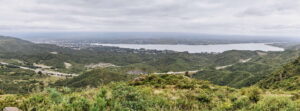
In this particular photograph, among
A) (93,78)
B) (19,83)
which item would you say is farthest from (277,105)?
(19,83)

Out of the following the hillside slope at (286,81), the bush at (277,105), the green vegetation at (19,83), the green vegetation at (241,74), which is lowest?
the green vegetation at (19,83)

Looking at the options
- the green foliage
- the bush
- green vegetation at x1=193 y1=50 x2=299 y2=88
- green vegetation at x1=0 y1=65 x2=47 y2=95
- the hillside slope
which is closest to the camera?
the bush

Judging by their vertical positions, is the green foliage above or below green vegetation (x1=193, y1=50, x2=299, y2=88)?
below

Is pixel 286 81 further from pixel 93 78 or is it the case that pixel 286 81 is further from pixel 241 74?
pixel 93 78

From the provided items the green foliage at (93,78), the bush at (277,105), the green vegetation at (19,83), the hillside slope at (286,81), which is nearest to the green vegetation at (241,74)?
the hillside slope at (286,81)

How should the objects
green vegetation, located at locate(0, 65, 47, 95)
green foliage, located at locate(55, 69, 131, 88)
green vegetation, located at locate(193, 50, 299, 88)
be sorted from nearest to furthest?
green vegetation, located at locate(193, 50, 299, 88) < green vegetation, located at locate(0, 65, 47, 95) < green foliage, located at locate(55, 69, 131, 88)

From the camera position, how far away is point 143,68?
120562 mm

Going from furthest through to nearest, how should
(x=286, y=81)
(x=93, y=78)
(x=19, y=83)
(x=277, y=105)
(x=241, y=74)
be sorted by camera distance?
(x=93, y=78) → (x=19, y=83) → (x=241, y=74) → (x=286, y=81) → (x=277, y=105)

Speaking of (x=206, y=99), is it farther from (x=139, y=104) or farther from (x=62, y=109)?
(x=62, y=109)

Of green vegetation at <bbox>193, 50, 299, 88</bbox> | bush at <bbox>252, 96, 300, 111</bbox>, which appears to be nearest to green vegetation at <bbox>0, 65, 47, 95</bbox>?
bush at <bbox>252, 96, 300, 111</bbox>

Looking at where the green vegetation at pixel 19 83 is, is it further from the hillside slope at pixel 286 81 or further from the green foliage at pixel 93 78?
the hillside slope at pixel 286 81

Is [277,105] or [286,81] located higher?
[277,105]

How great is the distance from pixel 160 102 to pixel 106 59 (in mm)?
171322

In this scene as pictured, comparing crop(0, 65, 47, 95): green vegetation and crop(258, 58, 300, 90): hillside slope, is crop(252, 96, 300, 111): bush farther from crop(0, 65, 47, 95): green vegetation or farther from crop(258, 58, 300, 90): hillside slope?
crop(0, 65, 47, 95): green vegetation
